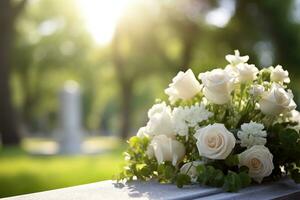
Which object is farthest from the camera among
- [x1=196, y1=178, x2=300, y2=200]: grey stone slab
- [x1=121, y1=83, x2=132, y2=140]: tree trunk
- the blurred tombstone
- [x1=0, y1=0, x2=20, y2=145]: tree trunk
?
[x1=121, y1=83, x2=132, y2=140]: tree trunk

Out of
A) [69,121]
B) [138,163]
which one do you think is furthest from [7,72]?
[138,163]

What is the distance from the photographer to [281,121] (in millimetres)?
2160

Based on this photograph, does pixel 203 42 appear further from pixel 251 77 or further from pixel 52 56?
pixel 251 77

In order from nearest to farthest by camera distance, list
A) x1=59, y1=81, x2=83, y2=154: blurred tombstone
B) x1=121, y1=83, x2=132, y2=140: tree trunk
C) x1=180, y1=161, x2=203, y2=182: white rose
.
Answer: x1=180, y1=161, x2=203, y2=182: white rose < x1=59, y1=81, x2=83, y2=154: blurred tombstone < x1=121, y1=83, x2=132, y2=140: tree trunk

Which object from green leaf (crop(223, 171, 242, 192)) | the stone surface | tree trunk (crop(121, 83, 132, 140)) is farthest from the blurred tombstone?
green leaf (crop(223, 171, 242, 192))

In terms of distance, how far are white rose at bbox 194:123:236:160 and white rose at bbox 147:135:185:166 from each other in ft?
0.48

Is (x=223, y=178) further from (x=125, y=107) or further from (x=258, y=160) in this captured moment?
(x=125, y=107)

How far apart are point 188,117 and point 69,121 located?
13386 mm

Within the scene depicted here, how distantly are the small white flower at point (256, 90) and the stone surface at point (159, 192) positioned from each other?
41 cm

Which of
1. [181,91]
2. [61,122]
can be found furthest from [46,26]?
[181,91]

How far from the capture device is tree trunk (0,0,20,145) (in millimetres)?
14125

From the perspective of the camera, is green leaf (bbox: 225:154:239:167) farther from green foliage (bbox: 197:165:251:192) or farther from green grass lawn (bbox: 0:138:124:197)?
green grass lawn (bbox: 0:138:124:197)

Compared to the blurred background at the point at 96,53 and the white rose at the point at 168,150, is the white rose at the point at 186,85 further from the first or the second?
the blurred background at the point at 96,53

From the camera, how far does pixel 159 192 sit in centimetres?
180
